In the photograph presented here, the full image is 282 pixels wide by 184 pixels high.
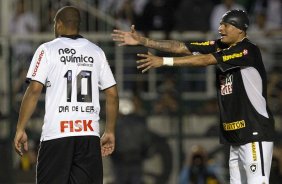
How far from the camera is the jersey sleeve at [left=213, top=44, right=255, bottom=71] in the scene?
30.7 ft

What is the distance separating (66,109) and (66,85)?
224mm

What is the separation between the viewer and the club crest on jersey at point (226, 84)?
31.7 ft

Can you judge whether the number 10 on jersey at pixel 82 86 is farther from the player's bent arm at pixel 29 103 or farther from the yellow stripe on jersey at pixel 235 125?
the yellow stripe on jersey at pixel 235 125

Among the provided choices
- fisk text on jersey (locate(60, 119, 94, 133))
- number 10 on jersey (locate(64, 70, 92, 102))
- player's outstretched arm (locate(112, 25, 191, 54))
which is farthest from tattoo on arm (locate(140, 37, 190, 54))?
fisk text on jersey (locate(60, 119, 94, 133))

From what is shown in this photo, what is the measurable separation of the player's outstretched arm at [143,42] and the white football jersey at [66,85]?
2.42ft

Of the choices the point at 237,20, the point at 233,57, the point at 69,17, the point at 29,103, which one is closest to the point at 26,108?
the point at 29,103

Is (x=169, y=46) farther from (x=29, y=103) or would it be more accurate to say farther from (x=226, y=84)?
(x=29, y=103)

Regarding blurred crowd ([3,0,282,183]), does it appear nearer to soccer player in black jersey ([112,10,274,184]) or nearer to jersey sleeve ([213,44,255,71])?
soccer player in black jersey ([112,10,274,184])

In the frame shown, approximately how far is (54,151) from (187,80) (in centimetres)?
708

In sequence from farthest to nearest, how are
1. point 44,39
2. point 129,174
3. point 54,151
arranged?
point 44,39, point 129,174, point 54,151

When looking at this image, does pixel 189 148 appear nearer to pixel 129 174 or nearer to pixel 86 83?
pixel 129 174

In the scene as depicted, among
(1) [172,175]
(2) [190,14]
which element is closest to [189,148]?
(1) [172,175]

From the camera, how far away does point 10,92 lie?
15250mm

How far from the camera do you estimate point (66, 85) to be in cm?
866
